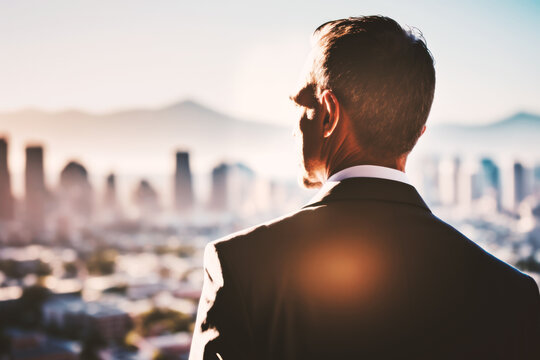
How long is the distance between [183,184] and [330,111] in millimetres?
28281

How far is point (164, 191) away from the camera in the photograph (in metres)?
34.8

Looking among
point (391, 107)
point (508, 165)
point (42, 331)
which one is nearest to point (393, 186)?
point (391, 107)

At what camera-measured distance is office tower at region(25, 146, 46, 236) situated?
22297mm

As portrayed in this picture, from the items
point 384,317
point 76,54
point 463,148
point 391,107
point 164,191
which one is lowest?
point 164,191

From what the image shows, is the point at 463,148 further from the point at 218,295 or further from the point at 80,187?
the point at 218,295

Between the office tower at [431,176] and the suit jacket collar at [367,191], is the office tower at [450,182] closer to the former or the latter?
the office tower at [431,176]

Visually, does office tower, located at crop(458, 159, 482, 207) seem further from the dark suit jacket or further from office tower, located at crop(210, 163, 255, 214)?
the dark suit jacket

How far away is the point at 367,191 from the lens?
49 centimetres

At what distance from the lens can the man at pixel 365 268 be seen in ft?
1.46

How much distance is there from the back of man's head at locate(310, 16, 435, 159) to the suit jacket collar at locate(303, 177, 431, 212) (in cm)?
3

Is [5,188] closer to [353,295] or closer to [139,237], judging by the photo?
[139,237]

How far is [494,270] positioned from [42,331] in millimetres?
11520

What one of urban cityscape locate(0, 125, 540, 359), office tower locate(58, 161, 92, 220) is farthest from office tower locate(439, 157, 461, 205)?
office tower locate(58, 161, 92, 220)

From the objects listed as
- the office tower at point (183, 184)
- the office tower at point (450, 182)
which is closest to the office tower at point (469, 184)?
the office tower at point (450, 182)
